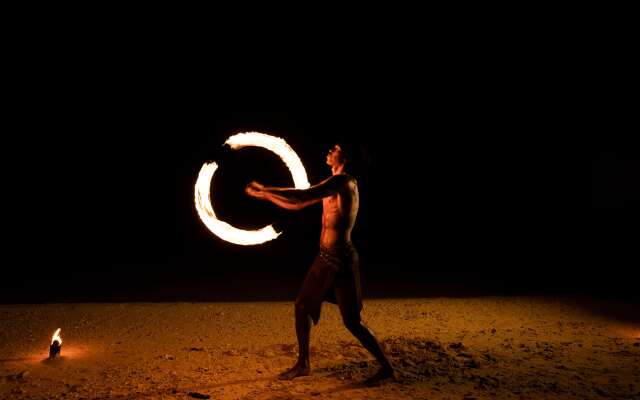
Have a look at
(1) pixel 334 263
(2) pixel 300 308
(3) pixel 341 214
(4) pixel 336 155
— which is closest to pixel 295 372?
(2) pixel 300 308

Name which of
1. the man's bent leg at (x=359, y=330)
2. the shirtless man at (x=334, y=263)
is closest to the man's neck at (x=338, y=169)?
the shirtless man at (x=334, y=263)

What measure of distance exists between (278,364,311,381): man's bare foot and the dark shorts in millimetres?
470

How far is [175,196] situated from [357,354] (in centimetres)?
1110

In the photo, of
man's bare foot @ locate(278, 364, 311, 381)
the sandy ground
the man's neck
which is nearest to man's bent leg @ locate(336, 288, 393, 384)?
the sandy ground

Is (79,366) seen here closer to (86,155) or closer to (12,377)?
(12,377)

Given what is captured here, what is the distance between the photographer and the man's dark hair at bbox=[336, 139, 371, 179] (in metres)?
5.42

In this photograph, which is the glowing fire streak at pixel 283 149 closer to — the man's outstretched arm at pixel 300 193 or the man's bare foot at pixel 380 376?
the man's outstretched arm at pixel 300 193

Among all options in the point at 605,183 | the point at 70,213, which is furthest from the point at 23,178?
the point at 605,183

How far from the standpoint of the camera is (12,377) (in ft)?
17.3

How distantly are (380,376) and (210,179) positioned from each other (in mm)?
2488

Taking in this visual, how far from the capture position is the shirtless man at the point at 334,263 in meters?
5.23

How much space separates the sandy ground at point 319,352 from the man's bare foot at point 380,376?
Answer: 76 millimetres

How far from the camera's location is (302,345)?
5.46 meters

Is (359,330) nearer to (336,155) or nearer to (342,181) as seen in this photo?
(342,181)
